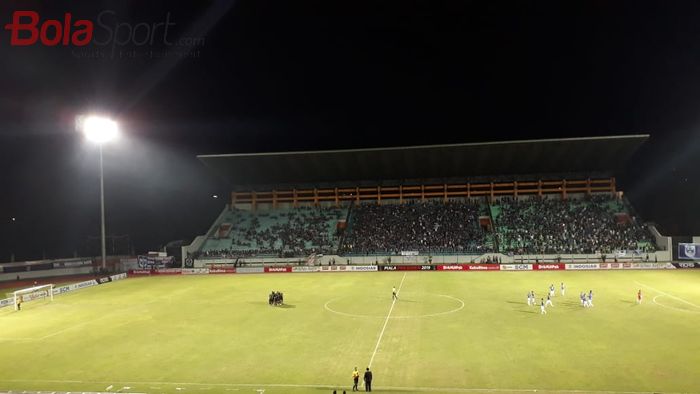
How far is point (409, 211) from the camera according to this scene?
78812mm

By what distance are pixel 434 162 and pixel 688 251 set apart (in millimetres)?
36129

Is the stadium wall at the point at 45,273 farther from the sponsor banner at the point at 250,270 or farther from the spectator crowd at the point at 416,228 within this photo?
the spectator crowd at the point at 416,228

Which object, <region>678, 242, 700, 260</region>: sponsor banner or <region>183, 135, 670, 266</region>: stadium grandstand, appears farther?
<region>183, 135, 670, 266</region>: stadium grandstand

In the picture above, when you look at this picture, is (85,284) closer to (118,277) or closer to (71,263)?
(118,277)

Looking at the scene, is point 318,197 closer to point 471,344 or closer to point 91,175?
point 91,175

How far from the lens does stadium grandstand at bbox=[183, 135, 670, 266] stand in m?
67.2

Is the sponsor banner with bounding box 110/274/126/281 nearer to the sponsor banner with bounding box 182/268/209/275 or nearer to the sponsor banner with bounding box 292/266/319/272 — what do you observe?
the sponsor banner with bounding box 182/268/209/275

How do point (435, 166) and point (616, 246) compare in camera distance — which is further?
point (435, 166)

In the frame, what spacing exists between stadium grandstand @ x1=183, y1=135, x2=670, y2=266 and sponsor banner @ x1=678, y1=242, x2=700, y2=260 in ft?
6.08

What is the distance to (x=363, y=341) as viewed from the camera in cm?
2664

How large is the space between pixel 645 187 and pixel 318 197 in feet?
190

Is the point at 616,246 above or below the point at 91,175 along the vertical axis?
below

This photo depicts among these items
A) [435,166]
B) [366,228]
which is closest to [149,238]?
[366,228]

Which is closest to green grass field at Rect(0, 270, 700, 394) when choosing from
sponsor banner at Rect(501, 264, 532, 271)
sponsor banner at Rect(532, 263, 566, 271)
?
sponsor banner at Rect(532, 263, 566, 271)
